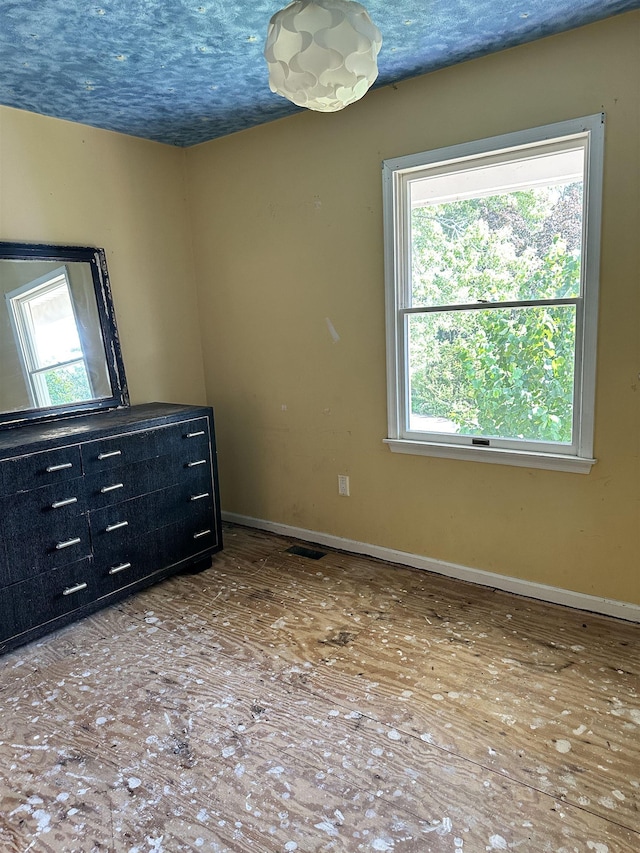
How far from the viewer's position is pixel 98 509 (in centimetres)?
246

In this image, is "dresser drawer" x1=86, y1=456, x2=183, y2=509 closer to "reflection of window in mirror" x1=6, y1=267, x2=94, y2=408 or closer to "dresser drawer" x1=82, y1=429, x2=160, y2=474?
"dresser drawer" x1=82, y1=429, x2=160, y2=474

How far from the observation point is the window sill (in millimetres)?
2350

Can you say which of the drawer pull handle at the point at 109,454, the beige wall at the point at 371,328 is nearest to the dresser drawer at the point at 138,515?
the drawer pull handle at the point at 109,454

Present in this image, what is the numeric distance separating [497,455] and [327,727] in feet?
4.55

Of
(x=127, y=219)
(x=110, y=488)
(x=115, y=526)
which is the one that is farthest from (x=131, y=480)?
(x=127, y=219)

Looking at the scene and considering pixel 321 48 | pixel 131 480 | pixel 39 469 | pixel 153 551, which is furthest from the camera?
pixel 153 551

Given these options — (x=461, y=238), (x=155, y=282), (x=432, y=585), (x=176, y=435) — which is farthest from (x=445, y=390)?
(x=155, y=282)

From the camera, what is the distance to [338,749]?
1720 mm

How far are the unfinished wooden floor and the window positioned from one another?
0.81 metres

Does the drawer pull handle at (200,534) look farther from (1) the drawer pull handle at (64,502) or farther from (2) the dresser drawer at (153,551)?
(1) the drawer pull handle at (64,502)

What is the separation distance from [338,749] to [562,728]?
730 millimetres

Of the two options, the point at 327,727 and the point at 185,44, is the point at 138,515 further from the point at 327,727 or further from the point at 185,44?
the point at 185,44

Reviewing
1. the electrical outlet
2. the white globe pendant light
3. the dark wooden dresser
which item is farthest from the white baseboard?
the white globe pendant light

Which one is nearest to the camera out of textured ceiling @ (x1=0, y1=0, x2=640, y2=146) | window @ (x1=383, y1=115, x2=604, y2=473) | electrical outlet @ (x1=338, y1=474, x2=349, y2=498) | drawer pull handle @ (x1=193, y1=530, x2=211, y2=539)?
textured ceiling @ (x1=0, y1=0, x2=640, y2=146)
